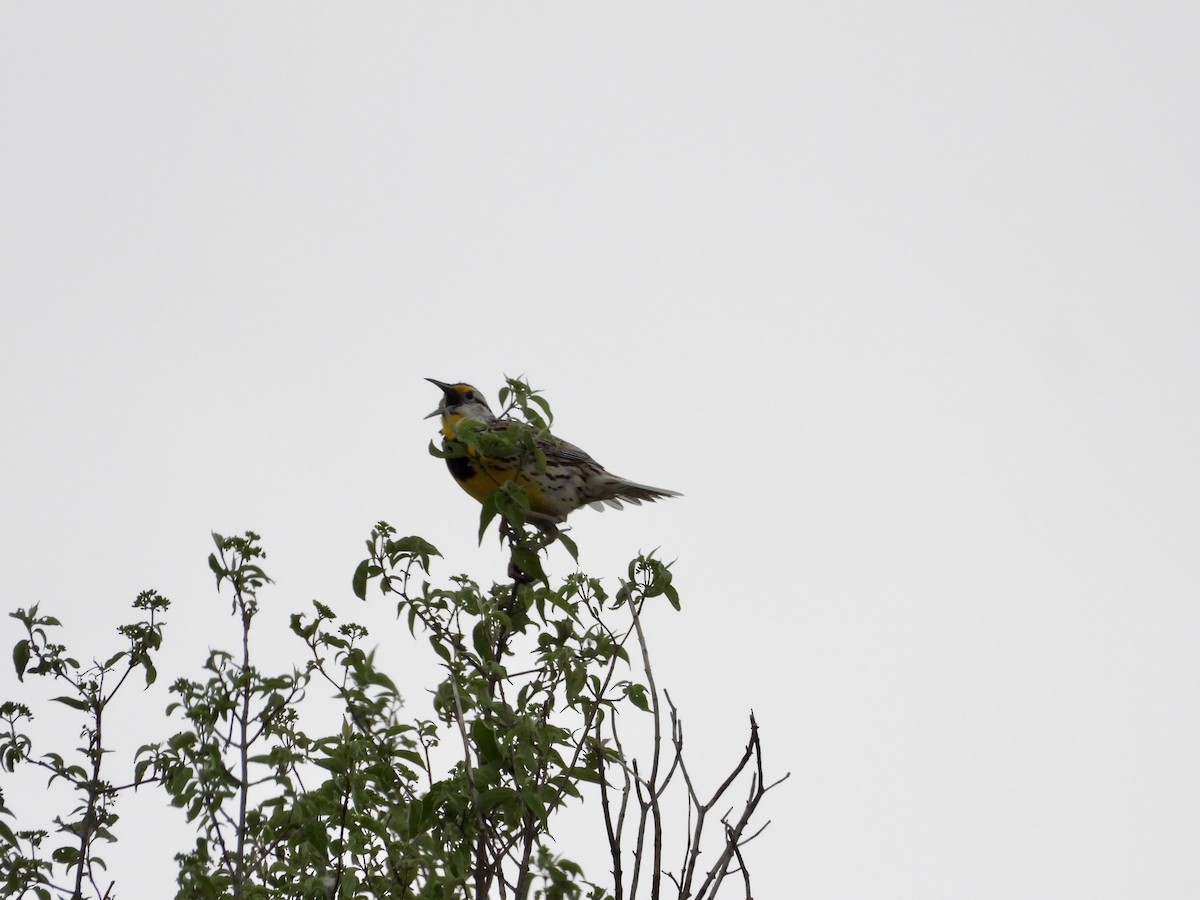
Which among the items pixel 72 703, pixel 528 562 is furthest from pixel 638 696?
pixel 72 703

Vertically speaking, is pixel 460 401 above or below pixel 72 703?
above

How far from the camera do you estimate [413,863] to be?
3.38 m

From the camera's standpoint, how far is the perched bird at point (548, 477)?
593 cm

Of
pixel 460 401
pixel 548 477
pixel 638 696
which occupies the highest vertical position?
pixel 460 401

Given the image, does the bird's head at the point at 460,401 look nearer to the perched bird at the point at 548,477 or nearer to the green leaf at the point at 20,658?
the perched bird at the point at 548,477

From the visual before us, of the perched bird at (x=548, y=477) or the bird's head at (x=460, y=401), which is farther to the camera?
the bird's head at (x=460, y=401)

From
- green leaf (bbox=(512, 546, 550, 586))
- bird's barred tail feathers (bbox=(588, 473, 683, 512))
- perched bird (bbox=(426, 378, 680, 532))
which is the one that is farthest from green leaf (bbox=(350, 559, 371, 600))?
bird's barred tail feathers (bbox=(588, 473, 683, 512))

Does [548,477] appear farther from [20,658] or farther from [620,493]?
[20,658]

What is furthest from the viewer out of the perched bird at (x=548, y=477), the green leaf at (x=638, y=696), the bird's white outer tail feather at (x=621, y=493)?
the bird's white outer tail feather at (x=621, y=493)

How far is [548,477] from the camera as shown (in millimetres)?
6426

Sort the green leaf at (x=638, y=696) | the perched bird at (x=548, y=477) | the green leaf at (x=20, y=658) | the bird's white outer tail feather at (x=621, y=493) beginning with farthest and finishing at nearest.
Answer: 1. the bird's white outer tail feather at (x=621, y=493)
2. the perched bird at (x=548, y=477)
3. the green leaf at (x=20, y=658)
4. the green leaf at (x=638, y=696)

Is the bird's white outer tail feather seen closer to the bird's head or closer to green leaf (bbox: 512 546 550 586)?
the bird's head

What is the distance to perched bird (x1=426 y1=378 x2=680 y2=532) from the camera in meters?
5.93

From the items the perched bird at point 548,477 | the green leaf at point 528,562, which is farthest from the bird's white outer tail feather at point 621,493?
the green leaf at point 528,562
